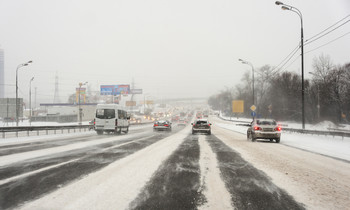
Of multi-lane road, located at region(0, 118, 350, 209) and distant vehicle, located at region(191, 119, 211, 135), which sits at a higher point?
multi-lane road, located at region(0, 118, 350, 209)

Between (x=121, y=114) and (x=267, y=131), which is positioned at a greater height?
(x=121, y=114)

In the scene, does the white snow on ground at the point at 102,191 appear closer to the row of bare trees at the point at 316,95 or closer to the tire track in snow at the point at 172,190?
the tire track in snow at the point at 172,190

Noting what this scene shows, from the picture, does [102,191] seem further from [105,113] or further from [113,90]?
[113,90]

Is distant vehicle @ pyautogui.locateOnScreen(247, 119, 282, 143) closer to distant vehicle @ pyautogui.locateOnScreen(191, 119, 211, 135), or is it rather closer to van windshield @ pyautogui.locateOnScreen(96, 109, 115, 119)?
distant vehicle @ pyautogui.locateOnScreen(191, 119, 211, 135)

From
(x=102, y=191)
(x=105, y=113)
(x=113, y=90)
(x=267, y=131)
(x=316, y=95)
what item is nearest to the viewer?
(x=102, y=191)

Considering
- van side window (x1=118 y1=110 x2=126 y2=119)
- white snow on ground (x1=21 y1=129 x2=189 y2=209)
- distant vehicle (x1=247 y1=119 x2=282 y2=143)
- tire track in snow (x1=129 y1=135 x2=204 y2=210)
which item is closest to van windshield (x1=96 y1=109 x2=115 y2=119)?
van side window (x1=118 y1=110 x2=126 y2=119)

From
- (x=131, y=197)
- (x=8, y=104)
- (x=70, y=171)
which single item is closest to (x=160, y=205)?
(x=131, y=197)

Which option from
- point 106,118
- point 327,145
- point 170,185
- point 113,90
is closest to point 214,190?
point 170,185

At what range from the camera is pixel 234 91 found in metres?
124

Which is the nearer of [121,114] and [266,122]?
[266,122]

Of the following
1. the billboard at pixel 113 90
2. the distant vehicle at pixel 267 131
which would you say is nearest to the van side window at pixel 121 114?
the distant vehicle at pixel 267 131

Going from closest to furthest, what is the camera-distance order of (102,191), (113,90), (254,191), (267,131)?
(102,191), (254,191), (267,131), (113,90)

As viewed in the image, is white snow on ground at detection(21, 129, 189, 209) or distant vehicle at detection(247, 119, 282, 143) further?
distant vehicle at detection(247, 119, 282, 143)

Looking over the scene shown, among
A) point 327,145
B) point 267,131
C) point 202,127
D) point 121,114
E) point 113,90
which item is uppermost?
point 113,90
